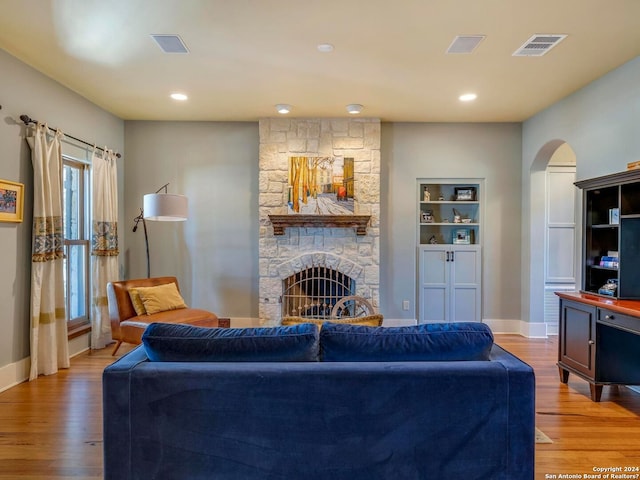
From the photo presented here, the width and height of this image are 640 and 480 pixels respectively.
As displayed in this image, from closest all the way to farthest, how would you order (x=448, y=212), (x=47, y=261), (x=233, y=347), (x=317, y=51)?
(x=233, y=347), (x=317, y=51), (x=47, y=261), (x=448, y=212)

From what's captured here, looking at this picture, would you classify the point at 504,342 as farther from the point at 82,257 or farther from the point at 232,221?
the point at 82,257

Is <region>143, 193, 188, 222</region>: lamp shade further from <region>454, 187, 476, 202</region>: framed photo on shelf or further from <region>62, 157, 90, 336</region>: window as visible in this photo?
<region>454, 187, 476, 202</region>: framed photo on shelf

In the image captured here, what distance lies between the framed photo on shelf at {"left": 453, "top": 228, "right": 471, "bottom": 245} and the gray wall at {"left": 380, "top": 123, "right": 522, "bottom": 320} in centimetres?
22

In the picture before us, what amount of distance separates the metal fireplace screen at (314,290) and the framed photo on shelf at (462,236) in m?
1.55

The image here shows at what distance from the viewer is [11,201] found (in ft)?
10.6

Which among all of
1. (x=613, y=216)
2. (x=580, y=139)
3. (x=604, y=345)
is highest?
(x=580, y=139)

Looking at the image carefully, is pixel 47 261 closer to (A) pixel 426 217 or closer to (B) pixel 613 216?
(A) pixel 426 217

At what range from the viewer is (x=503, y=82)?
3.77 metres

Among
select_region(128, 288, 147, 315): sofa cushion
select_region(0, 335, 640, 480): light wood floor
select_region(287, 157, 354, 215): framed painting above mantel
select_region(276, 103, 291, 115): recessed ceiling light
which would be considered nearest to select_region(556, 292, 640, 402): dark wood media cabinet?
select_region(0, 335, 640, 480): light wood floor

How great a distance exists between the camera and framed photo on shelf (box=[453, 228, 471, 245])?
5215 millimetres

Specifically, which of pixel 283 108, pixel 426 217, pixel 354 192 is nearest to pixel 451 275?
pixel 426 217

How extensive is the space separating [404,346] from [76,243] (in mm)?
4057

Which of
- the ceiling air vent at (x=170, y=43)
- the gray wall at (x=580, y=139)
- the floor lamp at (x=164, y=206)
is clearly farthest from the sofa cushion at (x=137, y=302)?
the gray wall at (x=580, y=139)

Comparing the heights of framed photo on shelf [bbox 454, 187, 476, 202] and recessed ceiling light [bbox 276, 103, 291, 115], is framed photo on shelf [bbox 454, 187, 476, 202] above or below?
below
